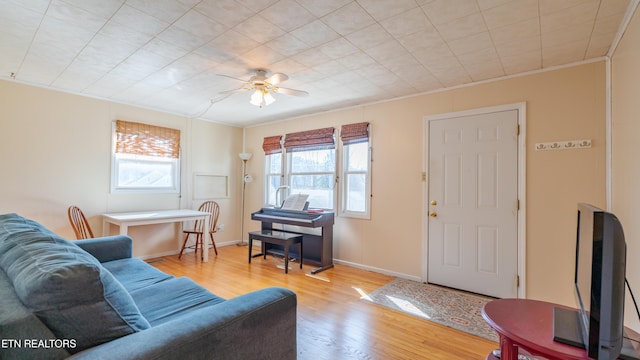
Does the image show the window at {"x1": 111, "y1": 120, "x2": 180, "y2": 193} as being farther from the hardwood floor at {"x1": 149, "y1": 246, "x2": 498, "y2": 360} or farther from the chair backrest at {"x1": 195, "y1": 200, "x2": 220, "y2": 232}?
the hardwood floor at {"x1": 149, "y1": 246, "x2": 498, "y2": 360}

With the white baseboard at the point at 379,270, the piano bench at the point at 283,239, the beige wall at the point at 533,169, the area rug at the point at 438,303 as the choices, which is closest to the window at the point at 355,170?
the beige wall at the point at 533,169

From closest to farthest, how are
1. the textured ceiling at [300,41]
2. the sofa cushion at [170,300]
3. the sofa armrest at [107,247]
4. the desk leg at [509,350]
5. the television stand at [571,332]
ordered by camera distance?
the television stand at [571,332]
the desk leg at [509,350]
the sofa cushion at [170,300]
the textured ceiling at [300,41]
the sofa armrest at [107,247]

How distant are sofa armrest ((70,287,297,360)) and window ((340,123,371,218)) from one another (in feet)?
A: 9.56

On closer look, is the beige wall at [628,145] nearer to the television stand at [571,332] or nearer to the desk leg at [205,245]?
the television stand at [571,332]

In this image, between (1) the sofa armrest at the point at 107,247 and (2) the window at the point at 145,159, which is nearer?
(1) the sofa armrest at the point at 107,247

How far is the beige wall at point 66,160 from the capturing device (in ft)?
11.3

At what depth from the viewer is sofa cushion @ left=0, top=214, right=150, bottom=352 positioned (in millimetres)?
902

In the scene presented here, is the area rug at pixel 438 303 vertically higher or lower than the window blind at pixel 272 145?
lower

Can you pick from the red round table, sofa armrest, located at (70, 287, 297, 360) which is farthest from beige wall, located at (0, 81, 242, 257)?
the red round table

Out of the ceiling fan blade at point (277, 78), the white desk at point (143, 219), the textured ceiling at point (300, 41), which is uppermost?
the textured ceiling at point (300, 41)

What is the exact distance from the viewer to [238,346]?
3.88 feet

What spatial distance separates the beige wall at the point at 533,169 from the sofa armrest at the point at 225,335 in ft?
8.87

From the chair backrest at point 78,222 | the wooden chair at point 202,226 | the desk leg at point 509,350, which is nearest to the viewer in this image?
the desk leg at point 509,350

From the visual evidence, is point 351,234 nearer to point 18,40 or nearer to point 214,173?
point 214,173
